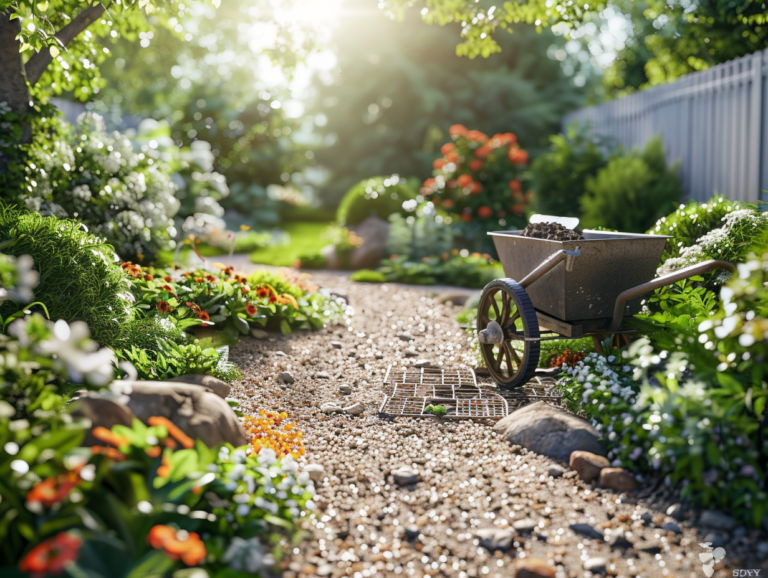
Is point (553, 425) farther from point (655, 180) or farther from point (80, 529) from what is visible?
point (655, 180)

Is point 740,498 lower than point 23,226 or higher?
lower

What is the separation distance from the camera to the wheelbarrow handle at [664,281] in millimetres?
2984

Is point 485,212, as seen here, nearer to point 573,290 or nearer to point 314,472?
point 573,290

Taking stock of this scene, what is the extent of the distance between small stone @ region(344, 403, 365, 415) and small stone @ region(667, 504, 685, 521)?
1.74 metres

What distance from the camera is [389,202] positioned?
1045 centimetres

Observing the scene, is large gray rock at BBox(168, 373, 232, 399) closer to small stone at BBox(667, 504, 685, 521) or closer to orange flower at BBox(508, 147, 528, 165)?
small stone at BBox(667, 504, 685, 521)

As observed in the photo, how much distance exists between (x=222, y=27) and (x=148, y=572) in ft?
64.6

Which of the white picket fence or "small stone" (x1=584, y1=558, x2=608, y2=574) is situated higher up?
the white picket fence

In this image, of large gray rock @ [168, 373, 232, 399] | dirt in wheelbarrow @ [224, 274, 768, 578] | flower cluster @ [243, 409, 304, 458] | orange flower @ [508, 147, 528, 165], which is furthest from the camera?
orange flower @ [508, 147, 528, 165]

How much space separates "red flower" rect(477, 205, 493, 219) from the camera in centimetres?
923

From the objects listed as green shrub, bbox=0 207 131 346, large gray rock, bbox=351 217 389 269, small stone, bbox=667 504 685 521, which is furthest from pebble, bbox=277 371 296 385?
large gray rock, bbox=351 217 389 269

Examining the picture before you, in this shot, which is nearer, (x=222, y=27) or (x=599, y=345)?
(x=599, y=345)

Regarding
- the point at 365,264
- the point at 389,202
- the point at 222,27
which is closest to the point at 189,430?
the point at 365,264

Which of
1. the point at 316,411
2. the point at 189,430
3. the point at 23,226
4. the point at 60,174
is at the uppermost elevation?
the point at 60,174
